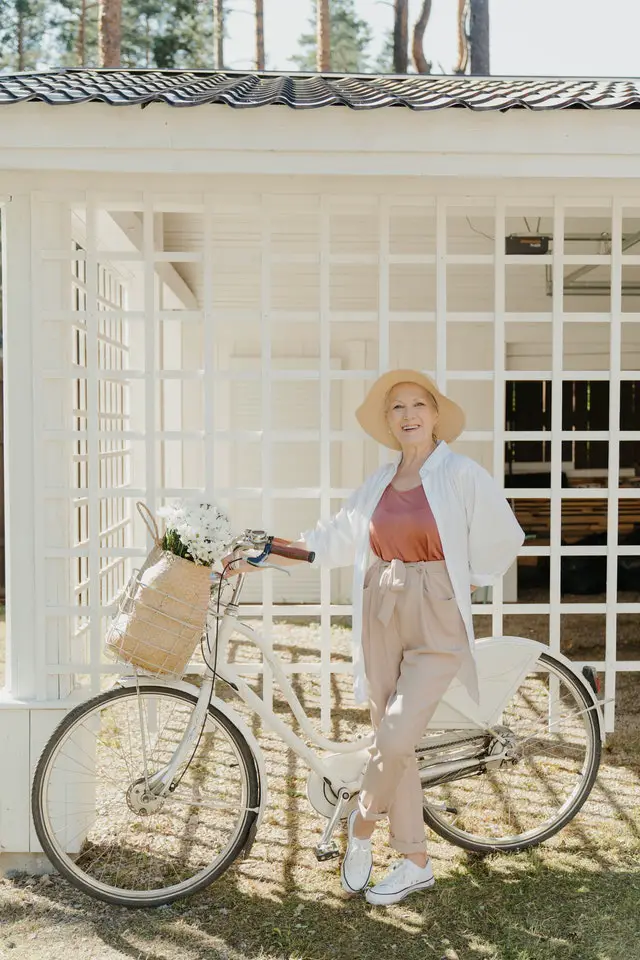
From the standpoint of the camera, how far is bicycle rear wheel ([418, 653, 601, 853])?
329 centimetres

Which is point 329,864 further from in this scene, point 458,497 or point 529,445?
point 529,445

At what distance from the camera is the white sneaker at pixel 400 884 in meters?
2.96

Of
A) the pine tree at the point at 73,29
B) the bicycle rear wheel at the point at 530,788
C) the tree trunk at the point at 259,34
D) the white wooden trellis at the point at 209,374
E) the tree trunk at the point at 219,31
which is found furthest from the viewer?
the pine tree at the point at 73,29

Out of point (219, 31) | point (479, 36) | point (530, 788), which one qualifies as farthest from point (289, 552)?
point (219, 31)

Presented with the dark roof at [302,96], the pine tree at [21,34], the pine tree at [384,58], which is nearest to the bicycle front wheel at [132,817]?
the dark roof at [302,96]

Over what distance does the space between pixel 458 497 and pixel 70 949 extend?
1842 mm

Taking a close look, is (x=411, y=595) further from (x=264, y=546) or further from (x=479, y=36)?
(x=479, y=36)

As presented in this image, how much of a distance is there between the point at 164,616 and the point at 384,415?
3.41 ft

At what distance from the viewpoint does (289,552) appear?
9.72ft

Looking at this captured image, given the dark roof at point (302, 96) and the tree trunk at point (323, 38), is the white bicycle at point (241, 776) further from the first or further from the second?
the tree trunk at point (323, 38)

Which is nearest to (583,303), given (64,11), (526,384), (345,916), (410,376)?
(526,384)

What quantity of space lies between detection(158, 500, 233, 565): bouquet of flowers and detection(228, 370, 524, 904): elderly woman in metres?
0.20

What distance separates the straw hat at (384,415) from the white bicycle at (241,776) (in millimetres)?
542

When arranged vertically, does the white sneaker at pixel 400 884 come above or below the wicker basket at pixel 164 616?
below
